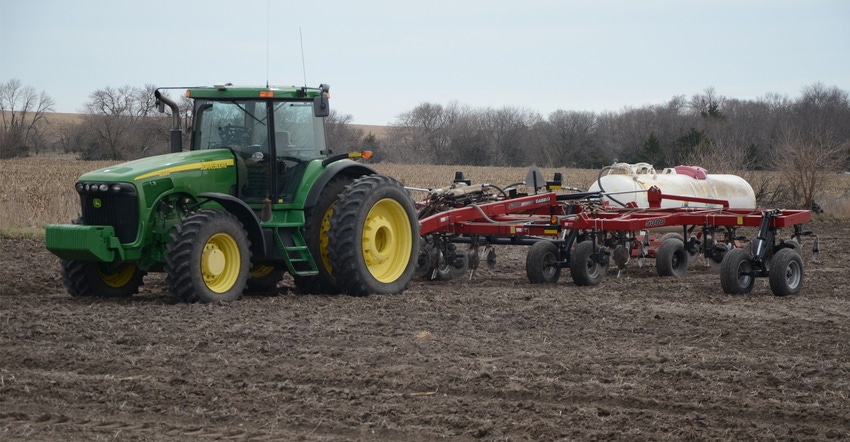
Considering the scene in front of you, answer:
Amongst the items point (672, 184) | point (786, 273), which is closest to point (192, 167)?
point (786, 273)

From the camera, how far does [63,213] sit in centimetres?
1717

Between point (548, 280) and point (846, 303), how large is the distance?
10.4 ft

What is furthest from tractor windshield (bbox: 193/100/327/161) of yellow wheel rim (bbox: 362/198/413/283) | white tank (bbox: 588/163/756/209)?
white tank (bbox: 588/163/756/209)

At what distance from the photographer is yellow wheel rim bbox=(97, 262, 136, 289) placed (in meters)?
9.14

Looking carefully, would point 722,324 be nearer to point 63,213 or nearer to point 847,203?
point 63,213

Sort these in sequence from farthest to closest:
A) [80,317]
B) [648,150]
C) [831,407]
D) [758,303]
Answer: [648,150], [758,303], [80,317], [831,407]

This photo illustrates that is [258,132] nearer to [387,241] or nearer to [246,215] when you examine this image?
[246,215]

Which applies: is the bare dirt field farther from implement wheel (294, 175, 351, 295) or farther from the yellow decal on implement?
the yellow decal on implement

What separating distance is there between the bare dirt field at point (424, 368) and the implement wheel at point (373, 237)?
277 millimetres

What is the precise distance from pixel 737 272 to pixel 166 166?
584 cm

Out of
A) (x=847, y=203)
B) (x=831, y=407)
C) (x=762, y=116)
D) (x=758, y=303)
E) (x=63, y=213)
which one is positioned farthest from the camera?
(x=762, y=116)

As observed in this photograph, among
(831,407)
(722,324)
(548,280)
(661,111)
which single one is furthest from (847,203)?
(661,111)

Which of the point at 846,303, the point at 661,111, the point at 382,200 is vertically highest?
the point at 661,111

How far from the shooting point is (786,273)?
10.2 metres
